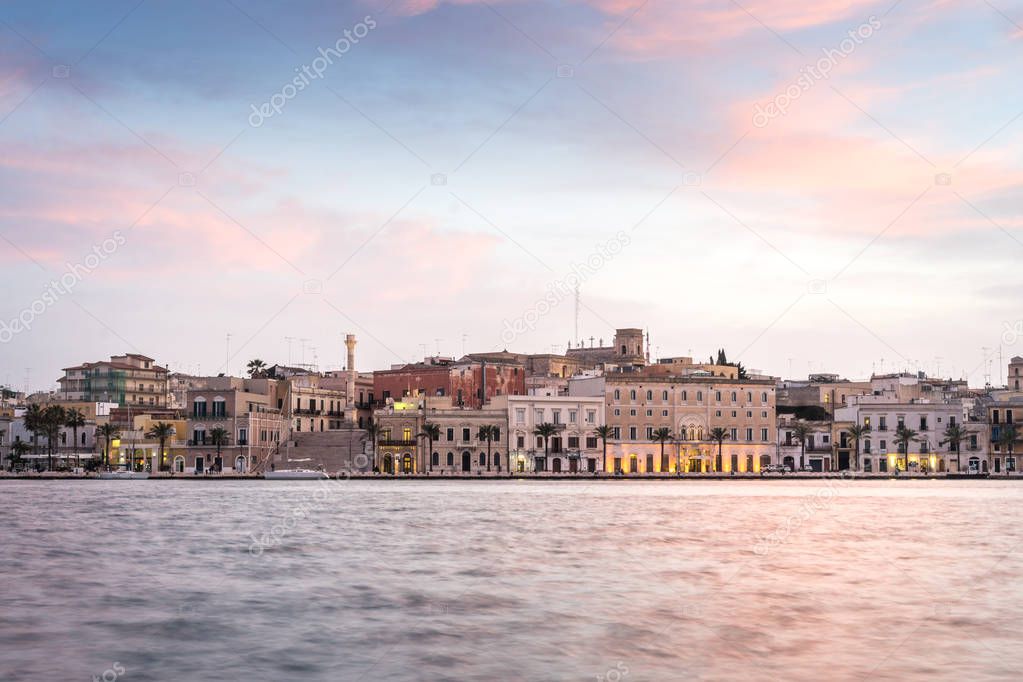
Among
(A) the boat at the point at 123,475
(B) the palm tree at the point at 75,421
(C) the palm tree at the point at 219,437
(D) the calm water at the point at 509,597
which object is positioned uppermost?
(B) the palm tree at the point at 75,421

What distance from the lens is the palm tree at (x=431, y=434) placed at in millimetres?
109000

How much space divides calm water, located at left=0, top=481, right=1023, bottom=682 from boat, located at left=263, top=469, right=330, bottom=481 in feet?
163

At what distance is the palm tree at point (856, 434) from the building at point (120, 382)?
3100 inches

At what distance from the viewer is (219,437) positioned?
106 meters

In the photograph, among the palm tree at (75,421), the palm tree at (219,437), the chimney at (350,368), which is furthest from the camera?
the chimney at (350,368)

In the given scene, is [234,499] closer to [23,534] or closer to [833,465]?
[23,534]

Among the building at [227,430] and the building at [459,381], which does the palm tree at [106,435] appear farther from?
the building at [459,381]

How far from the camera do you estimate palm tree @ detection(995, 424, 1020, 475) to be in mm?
115750

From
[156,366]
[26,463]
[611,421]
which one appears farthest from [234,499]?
[156,366]

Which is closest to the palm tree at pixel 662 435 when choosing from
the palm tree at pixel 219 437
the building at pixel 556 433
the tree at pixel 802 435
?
→ the building at pixel 556 433

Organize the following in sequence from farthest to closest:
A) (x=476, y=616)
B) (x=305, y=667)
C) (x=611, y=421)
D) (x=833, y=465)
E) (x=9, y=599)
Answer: (x=833, y=465)
(x=611, y=421)
(x=9, y=599)
(x=476, y=616)
(x=305, y=667)

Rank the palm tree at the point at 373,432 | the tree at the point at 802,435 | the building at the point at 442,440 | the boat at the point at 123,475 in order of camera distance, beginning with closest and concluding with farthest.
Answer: the boat at the point at 123,475
the palm tree at the point at 373,432
the building at the point at 442,440
the tree at the point at 802,435

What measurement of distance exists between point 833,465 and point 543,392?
28840 mm

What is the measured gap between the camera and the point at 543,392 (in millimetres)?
115312
